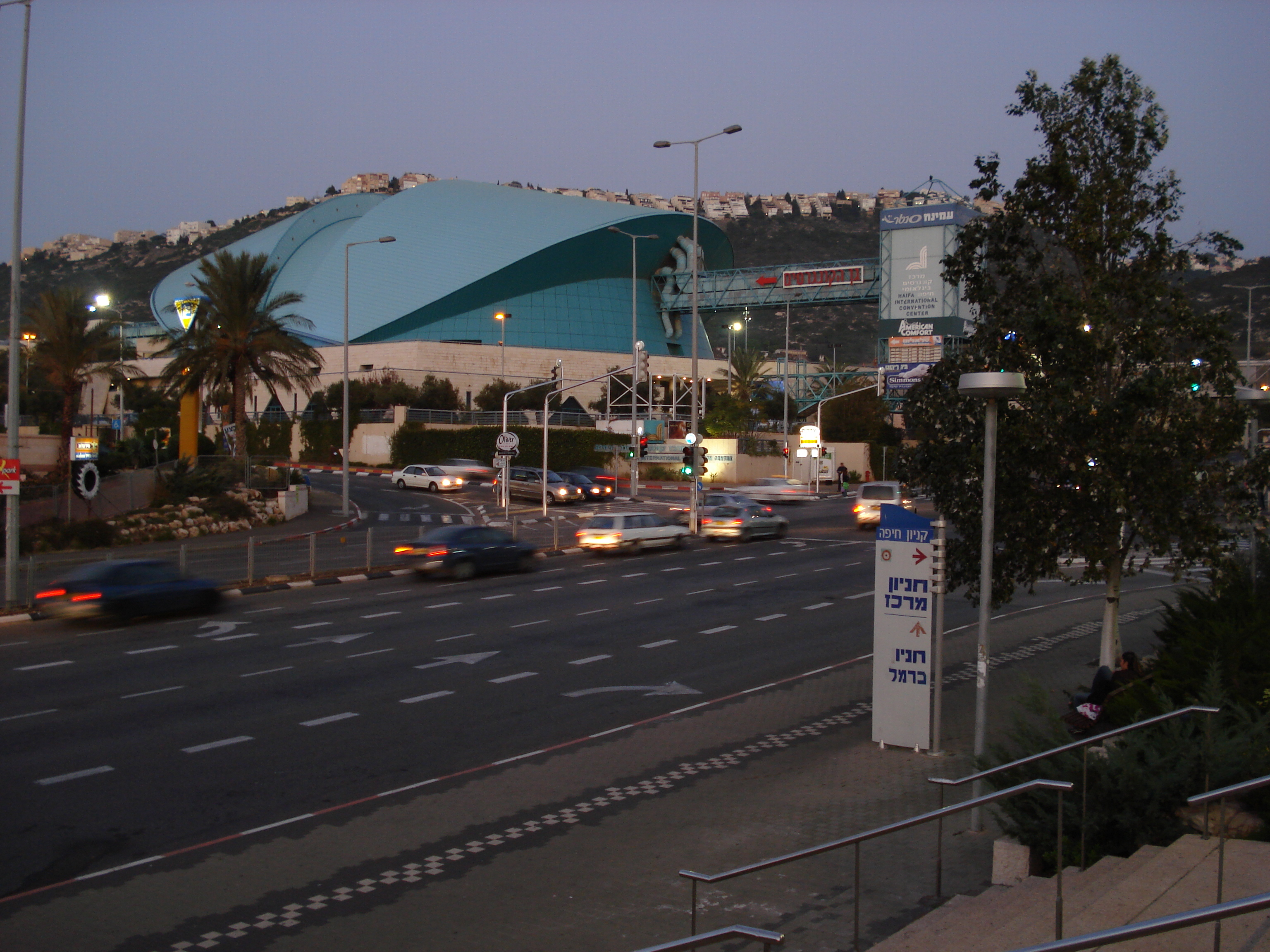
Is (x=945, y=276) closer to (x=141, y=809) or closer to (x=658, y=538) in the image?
(x=141, y=809)

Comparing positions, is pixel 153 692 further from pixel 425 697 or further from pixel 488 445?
pixel 488 445

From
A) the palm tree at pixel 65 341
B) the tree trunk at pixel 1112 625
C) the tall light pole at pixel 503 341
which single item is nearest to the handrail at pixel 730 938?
the tree trunk at pixel 1112 625

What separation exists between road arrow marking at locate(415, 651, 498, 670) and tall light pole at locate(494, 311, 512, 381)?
67.4 metres

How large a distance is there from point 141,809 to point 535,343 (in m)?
92.4

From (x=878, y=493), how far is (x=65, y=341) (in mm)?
29011

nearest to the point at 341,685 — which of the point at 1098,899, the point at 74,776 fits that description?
the point at 74,776

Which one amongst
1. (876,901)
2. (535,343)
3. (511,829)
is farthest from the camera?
(535,343)

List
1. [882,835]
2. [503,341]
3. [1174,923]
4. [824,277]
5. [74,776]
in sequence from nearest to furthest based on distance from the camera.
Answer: [1174,923] < [882,835] < [74,776] < [824,277] < [503,341]

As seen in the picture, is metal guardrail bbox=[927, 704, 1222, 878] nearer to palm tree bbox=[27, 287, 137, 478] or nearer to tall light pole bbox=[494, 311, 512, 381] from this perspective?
palm tree bbox=[27, 287, 137, 478]

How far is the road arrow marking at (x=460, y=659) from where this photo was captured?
15.8 meters

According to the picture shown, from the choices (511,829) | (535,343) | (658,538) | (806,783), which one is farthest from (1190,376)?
(535,343)

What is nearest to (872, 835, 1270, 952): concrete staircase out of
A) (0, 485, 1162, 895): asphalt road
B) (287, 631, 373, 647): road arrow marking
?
(0, 485, 1162, 895): asphalt road

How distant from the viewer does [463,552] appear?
85.8 feet

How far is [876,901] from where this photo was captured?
7.27 metres
